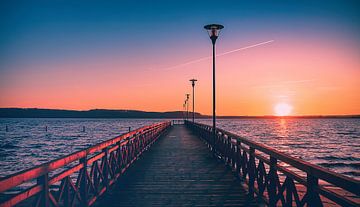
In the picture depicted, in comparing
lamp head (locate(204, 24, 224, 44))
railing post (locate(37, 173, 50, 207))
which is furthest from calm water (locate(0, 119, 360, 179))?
railing post (locate(37, 173, 50, 207))

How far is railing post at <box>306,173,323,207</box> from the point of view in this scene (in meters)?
3.28

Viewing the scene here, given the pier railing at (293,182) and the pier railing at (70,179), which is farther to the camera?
the pier railing at (70,179)

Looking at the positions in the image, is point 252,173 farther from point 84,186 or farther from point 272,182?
point 84,186

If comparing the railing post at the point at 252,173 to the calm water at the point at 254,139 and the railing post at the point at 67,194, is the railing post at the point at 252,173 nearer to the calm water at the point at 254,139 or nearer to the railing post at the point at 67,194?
the railing post at the point at 67,194

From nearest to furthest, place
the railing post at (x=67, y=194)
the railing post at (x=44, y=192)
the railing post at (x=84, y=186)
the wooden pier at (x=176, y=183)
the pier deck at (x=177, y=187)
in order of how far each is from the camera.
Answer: the wooden pier at (x=176, y=183)
the railing post at (x=44, y=192)
the railing post at (x=67, y=194)
the railing post at (x=84, y=186)
the pier deck at (x=177, y=187)

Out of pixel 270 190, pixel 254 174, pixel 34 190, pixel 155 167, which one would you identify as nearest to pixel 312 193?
pixel 270 190

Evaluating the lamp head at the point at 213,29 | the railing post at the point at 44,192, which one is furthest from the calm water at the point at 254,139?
the railing post at the point at 44,192

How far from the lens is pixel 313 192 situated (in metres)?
3.34

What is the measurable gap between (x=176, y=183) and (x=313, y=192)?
444cm

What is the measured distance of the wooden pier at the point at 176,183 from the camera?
3.21 meters

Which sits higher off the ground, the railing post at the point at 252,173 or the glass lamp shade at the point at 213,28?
the glass lamp shade at the point at 213,28

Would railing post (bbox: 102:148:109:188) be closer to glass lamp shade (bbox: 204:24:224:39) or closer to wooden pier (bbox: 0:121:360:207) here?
→ wooden pier (bbox: 0:121:360:207)

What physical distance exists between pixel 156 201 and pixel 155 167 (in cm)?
400

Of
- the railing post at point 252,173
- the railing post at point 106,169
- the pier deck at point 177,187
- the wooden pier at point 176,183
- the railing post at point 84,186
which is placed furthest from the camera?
the railing post at point 106,169
